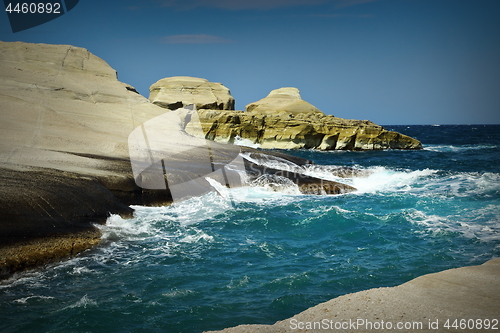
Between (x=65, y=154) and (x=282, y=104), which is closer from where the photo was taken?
(x=65, y=154)

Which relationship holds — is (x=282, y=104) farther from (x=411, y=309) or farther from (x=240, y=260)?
(x=411, y=309)

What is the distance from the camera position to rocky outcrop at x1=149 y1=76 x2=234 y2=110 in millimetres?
50000

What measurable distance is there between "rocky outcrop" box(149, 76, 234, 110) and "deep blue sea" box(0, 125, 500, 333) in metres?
37.6

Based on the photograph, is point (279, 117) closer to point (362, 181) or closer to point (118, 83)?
point (118, 83)

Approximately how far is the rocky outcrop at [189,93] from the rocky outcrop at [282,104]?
935 cm

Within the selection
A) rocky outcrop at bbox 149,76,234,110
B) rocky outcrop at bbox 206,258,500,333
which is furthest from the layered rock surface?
rocky outcrop at bbox 206,258,500,333

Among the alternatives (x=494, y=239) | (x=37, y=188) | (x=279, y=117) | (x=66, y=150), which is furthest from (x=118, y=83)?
(x=494, y=239)

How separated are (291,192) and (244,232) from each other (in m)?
5.81

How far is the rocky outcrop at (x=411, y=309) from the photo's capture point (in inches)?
168

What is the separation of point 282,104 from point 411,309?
210 ft

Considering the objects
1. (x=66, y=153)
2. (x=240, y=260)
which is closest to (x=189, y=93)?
(x=66, y=153)

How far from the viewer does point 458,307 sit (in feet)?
15.0

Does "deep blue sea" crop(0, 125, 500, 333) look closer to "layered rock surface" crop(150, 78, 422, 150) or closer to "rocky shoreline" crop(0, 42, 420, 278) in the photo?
"rocky shoreline" crop(0, 42, 420, 278)

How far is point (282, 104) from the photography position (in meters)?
67.2
